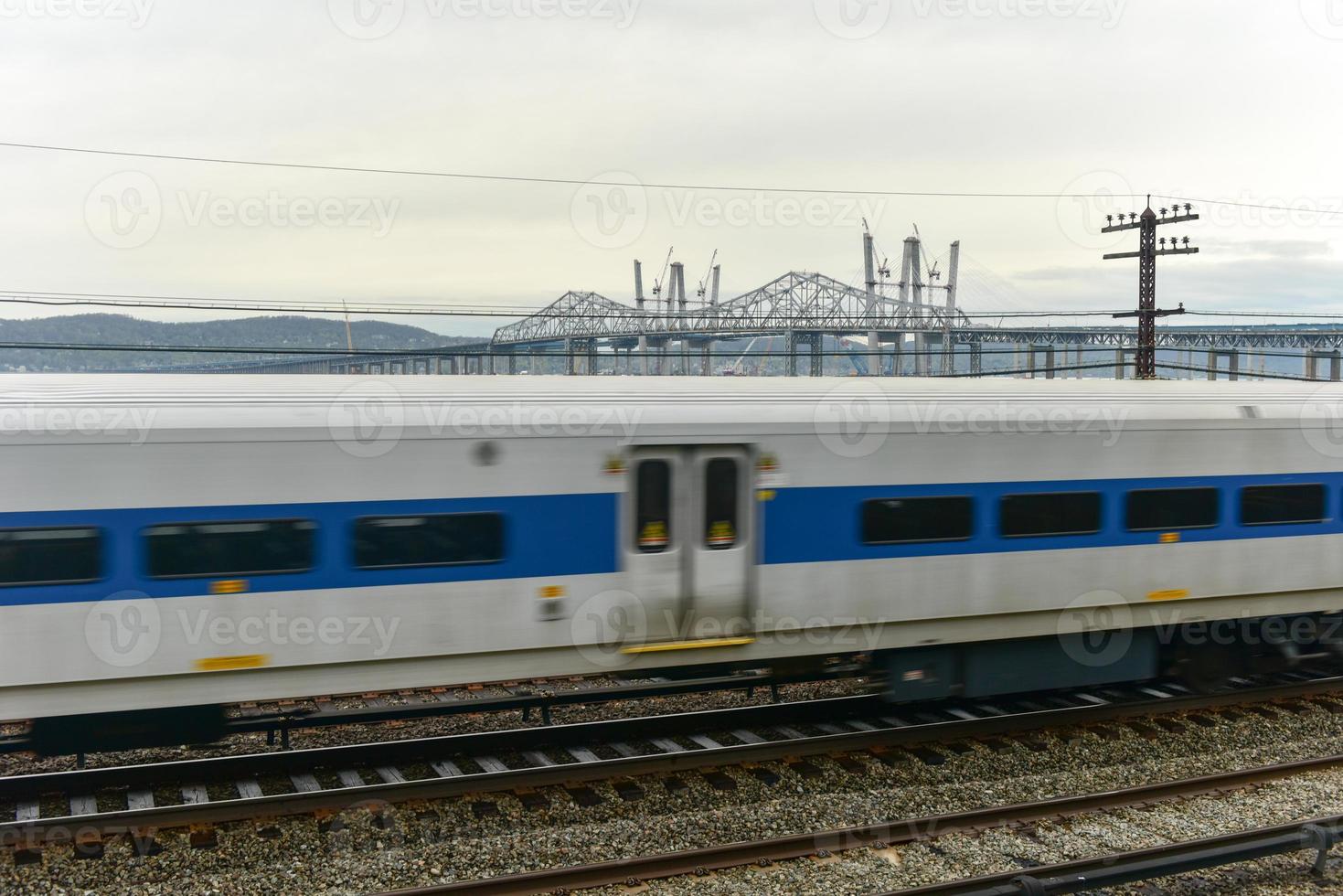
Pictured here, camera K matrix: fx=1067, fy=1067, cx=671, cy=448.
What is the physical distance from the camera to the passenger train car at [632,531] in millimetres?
7172

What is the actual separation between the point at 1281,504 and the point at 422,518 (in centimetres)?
822

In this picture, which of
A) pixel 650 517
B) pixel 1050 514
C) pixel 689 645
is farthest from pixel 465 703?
pixel 1050 514

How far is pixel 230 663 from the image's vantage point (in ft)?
24.3

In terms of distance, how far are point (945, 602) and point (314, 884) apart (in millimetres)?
5443

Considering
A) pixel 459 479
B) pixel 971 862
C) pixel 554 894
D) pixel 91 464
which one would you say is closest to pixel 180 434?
pixel 91 464

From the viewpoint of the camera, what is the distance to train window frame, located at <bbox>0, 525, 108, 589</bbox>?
6.89 metres

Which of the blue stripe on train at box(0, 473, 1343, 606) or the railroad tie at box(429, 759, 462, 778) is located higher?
the blue stripe on train at box(0, 473, 1343, 606)

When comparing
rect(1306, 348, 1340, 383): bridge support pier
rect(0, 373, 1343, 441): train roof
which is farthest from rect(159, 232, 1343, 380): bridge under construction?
rect(0, 373, 1343, 441): train roof

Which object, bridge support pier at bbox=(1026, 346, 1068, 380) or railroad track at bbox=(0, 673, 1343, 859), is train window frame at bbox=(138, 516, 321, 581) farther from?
bridge support pier at bbox=(1026, 346, 1068, 380)

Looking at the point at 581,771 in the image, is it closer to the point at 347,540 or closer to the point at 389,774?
the point at 389,774

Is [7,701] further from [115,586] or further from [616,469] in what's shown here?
[616,469]

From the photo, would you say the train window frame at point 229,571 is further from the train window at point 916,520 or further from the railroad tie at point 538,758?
the train window at point 916,520

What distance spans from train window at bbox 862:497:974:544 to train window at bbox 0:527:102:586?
575cm

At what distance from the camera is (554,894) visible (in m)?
6.79
